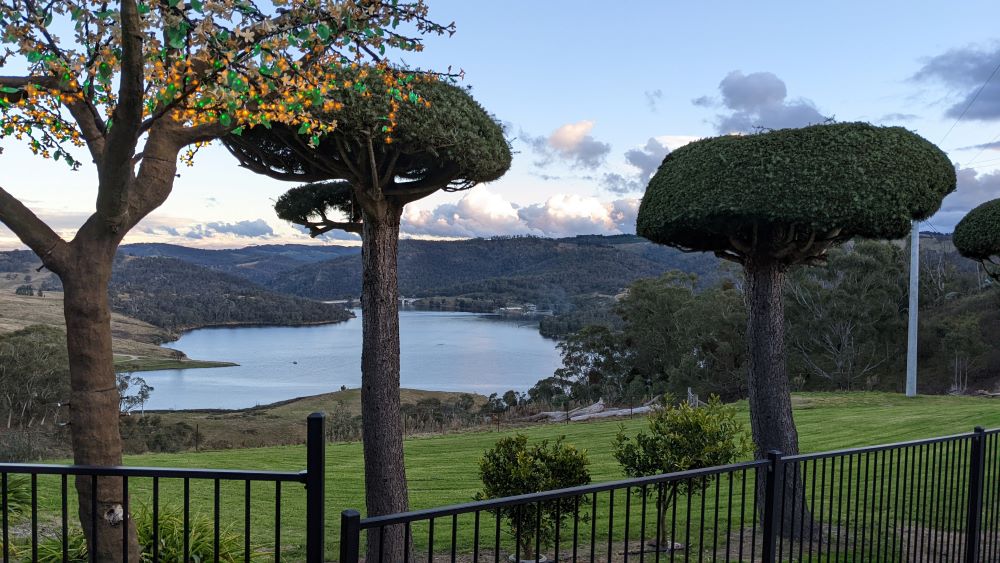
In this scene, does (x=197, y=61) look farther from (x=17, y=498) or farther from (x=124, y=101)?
(x=17, y=498)

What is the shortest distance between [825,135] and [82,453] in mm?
6700

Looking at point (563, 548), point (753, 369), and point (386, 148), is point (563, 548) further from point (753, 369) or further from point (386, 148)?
point (386, 148)

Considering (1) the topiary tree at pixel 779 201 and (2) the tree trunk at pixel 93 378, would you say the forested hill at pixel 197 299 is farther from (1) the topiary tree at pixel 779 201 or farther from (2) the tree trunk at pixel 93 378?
(2) the tree trunk at pixel 93 378

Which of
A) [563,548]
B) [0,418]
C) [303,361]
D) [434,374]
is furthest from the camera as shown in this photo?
[303,361]

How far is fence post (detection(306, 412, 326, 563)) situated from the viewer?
252cm

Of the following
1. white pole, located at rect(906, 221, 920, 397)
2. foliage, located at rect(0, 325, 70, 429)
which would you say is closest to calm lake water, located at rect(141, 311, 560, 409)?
foliage, located at rect(0, 325, 70, 429)

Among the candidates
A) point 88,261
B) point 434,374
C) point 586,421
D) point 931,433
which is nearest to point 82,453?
point 88,261

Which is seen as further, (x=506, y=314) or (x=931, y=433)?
(x=506, y=314)

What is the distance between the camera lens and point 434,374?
6419cm

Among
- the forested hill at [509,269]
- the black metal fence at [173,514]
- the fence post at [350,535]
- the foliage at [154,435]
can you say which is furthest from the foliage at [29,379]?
the forested hill at [509,269]

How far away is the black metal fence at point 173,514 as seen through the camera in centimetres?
263

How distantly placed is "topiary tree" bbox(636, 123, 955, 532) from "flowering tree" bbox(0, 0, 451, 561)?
12.0 ft

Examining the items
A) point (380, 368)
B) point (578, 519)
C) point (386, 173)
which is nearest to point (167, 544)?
point (380, 368)

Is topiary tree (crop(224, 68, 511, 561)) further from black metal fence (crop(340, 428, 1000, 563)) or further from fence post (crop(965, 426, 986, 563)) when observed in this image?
fence post (crop(965, 426, 986, 563))
